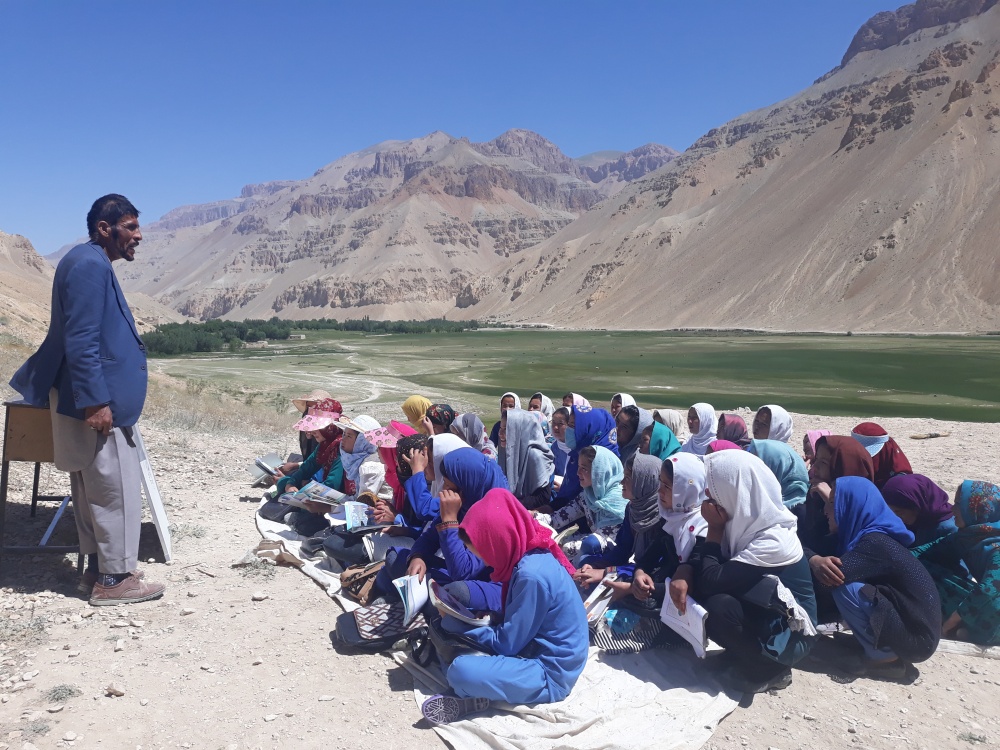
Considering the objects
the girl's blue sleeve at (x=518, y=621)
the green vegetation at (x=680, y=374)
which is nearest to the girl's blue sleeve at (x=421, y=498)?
the girl's blue sleeve at (x=518, y=621)

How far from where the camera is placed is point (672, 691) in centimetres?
392

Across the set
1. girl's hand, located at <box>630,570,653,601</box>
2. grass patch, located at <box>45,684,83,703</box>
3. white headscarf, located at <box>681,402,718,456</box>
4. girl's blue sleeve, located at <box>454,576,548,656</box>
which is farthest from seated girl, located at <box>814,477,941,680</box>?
grass patch, located at <box>45,684,83,703</box>

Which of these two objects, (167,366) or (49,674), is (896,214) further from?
(49,674)

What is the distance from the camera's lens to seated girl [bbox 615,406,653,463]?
6821 mm

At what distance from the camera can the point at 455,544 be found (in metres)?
4.02

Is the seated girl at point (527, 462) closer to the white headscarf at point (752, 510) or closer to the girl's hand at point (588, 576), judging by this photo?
the girl's hand at point (588, 576)

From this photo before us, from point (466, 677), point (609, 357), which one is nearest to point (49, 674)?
point (466, 677)

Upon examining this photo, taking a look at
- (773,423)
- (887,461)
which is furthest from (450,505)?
(773,423)

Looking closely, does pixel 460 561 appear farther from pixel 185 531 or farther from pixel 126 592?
pixel 185 531

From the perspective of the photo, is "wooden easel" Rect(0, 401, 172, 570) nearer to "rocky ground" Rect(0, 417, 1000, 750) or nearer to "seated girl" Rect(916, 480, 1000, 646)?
"rocky ground" Rect(0, 417, 1000, 750)

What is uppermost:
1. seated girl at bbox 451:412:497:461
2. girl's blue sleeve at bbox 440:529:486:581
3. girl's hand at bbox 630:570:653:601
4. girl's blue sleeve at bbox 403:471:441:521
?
seated girl at bbox 451:412:497:461

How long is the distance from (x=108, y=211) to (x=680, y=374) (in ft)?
85.7

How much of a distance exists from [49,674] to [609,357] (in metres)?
36.4

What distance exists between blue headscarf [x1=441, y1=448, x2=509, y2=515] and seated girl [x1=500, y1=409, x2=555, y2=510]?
7.45ft
